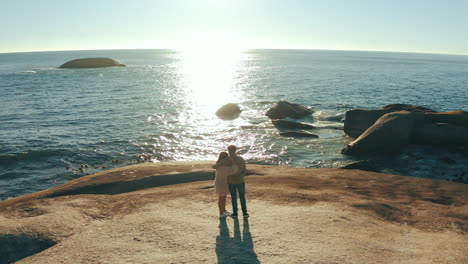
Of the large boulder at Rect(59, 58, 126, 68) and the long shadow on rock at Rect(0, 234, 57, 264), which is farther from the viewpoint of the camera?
the large boulder at Rect(59, 58, 126, 68)

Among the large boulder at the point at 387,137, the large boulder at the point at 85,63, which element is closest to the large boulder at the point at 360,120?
the large boulder at the point at 387,137

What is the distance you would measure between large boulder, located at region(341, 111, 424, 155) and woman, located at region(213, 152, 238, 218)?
15.9 metres

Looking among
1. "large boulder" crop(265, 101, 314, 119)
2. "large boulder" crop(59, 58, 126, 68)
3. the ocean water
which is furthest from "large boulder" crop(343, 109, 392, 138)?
"large boulder" crop(59, 58, 126, 68)

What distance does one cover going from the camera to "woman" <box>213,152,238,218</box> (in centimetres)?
998

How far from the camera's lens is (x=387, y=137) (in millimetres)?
23078

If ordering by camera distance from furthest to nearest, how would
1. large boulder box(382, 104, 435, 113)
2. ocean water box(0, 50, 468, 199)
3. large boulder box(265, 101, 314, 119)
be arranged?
1. large boulder box(265, 101, 314, 119)
2. large boulder box(382, 104, 435, 113)
3. ocean water box(0, 50, 468, 199)

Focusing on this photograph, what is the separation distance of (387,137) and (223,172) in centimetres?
1709

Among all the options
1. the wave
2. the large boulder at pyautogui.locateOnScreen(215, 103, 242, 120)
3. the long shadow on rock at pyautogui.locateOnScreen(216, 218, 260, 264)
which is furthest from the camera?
the large boulder at pyautogui.locateOnScreen(215, 103, 242, 120)

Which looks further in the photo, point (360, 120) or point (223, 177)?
point (360, 120)

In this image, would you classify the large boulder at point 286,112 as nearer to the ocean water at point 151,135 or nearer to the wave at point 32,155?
the ocean water at point 151,135

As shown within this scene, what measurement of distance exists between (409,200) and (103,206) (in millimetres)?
11471

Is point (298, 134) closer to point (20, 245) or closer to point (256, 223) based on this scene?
point (256, 223)

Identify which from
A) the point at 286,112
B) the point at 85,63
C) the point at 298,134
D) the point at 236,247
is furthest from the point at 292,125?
the point at 85,63

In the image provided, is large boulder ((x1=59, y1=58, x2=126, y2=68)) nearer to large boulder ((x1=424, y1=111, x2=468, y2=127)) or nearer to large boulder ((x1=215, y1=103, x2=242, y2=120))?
large boulder ((x1=215, y1=103, x2=242, y2=120))
